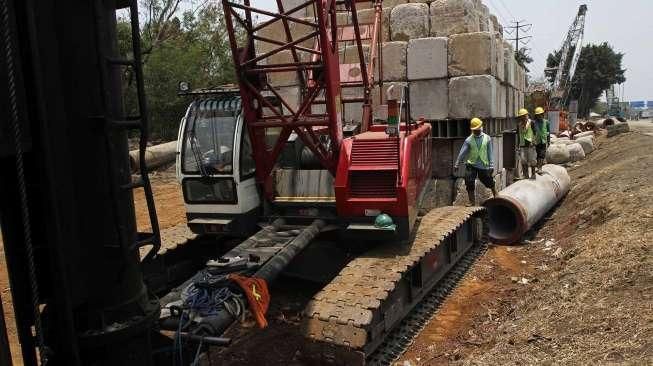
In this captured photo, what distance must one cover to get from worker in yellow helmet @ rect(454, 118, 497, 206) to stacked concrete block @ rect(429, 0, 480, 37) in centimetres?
209

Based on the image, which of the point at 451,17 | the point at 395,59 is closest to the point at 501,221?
the point at 395,59

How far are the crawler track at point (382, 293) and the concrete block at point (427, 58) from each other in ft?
11.7

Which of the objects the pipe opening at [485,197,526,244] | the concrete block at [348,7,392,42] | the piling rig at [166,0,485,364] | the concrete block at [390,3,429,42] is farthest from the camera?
the concrete block at [348,7,392,42]

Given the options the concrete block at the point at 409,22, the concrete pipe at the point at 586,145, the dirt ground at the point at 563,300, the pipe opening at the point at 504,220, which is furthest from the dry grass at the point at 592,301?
the concrete pipe at the point at 586,145

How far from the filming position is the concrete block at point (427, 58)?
1063 cm

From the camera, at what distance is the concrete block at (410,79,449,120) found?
10688mm

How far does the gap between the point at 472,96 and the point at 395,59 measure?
1.64 m

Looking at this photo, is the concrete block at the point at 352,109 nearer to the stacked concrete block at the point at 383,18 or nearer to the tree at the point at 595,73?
the stacked concrete block at the point at 383,18

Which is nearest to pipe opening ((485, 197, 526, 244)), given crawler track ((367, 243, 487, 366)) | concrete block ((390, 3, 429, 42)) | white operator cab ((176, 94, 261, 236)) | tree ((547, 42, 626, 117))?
crawler track ((367, 243, 487, 366))

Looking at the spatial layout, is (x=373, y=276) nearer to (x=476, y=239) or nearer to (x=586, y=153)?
(x=476, y=239)

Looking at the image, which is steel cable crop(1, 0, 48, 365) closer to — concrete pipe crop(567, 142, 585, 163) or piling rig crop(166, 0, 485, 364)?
piling rig crop(166, 0, 485, 364)

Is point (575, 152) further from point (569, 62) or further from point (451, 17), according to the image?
point (569, 62)

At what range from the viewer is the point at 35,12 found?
2.42 meters

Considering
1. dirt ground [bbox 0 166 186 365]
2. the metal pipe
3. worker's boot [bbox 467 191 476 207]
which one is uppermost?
the metal pipe
